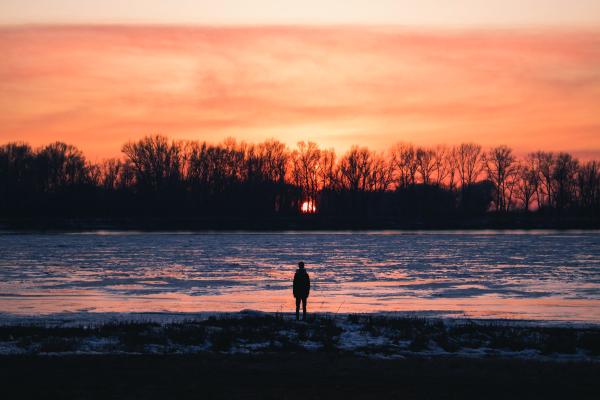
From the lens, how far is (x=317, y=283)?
106 feet

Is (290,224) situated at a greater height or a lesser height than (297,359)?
greater

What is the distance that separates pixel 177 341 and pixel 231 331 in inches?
63.0

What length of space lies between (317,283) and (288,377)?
64.6 feet

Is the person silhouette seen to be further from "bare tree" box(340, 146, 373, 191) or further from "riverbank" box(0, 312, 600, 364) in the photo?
"bare tree" box(340, 146, 373, 191)

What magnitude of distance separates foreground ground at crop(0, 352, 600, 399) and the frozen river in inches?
350

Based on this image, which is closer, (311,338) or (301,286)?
(311,338)

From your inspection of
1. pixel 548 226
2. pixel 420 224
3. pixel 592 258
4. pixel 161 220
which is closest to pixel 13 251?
pixel 592 258

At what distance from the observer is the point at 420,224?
399 feet

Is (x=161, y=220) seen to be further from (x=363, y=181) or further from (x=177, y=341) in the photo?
(x=177, y=341)

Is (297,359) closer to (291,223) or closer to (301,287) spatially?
(301,287)

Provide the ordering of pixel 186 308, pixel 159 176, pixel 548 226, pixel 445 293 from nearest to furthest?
pixel 186 308 → pixel 445 293 → pixel 548 226 → pixel 159 176

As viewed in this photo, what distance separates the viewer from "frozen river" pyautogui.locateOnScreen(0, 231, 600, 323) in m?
24.5

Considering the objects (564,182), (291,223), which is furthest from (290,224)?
(564,182)

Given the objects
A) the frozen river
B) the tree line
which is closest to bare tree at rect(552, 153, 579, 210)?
the tree line
